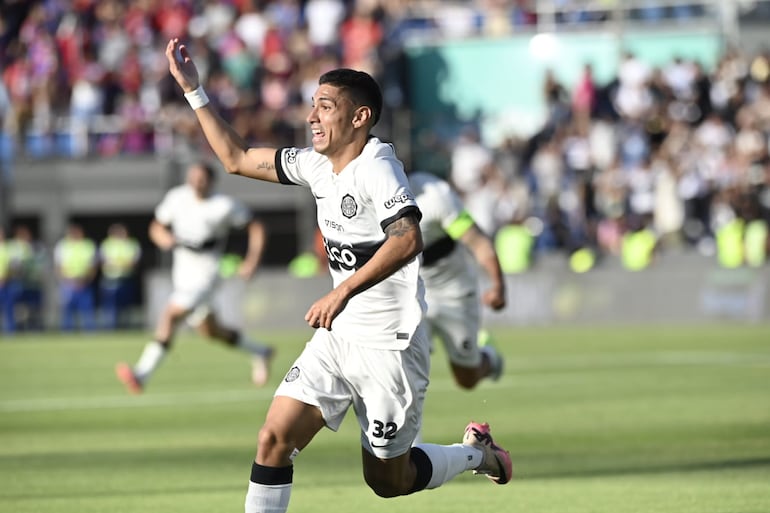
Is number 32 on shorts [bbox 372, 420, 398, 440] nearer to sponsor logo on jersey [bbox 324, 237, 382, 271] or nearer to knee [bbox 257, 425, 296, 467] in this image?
knee [bbox 257, 425, 296, 467]

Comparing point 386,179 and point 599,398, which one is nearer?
point 386,179

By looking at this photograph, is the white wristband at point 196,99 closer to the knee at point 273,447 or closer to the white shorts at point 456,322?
the knee at point 273,447

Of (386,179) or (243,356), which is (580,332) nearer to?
(243,356)

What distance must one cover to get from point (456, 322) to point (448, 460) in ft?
13.2

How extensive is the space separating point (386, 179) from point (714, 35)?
88.7 feet

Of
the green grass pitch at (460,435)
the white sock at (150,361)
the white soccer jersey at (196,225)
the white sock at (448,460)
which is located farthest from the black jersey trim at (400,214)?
the white soccer jersey at (196,225)

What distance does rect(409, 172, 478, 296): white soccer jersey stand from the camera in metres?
11.2

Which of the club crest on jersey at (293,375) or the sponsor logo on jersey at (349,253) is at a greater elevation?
the sponsor logo on jersey at (349,253)

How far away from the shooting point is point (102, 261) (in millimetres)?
32812

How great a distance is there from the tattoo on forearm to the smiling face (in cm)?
56

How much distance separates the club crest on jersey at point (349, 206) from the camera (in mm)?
7297

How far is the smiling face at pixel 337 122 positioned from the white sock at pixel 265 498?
5.44 feet

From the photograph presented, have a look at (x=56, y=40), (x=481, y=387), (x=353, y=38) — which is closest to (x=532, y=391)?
(x=481, y=387)

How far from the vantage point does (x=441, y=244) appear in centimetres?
1190
